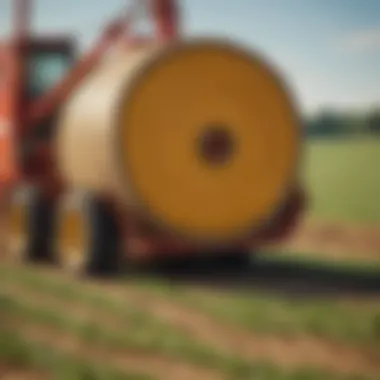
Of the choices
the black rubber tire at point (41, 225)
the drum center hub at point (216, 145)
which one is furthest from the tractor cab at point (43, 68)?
the drum center hub at point (216, 145)

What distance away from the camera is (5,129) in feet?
20.0

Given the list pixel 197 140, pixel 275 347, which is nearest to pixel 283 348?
pixel 275 347

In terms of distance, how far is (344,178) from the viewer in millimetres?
4688

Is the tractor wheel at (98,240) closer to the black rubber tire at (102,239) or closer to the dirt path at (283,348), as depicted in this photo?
the black rubber tire at (102,239)

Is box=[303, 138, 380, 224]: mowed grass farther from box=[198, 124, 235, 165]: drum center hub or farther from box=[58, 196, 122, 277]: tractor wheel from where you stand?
box=[58, 196, 122, 277]: tractor wheel

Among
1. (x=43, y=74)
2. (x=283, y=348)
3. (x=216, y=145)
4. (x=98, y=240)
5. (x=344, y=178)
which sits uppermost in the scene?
(x=43, y=74)

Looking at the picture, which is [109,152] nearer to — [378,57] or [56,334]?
[56,334]

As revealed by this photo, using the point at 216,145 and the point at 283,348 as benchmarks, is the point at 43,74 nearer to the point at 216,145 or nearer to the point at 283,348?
the point at 216,145

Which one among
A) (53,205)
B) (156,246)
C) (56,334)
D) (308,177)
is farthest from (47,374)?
(53,205)

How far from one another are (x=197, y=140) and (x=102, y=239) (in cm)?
85

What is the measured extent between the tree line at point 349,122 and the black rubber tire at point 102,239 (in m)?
1.50

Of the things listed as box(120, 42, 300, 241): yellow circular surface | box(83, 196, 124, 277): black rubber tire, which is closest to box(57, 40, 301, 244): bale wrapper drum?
box(120, 42, 300, 241): yellow circular surface

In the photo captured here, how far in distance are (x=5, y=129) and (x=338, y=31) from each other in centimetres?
226

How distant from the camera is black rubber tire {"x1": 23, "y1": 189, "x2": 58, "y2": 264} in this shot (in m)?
6.21
